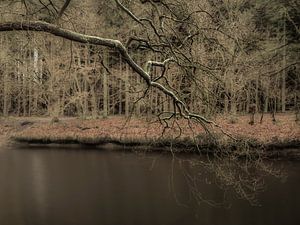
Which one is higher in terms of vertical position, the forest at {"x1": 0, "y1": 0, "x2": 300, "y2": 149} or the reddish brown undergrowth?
the forest at {"x1": 0, "y1": 0, "x2": 300, "y2": 149}

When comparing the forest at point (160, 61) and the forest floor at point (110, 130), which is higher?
the forest at point (160, 61)

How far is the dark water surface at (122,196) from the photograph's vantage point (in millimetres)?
12008

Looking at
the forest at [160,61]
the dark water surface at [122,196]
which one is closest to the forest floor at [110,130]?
the forest at [160,61]

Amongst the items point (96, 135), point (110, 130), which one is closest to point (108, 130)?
point (110, 130)

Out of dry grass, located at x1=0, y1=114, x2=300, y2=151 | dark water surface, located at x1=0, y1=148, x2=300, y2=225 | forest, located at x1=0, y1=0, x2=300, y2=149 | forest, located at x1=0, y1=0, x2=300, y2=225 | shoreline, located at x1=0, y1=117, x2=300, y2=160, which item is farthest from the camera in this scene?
dry grass, located at x1=0, y1=114, x2=300, y2=151

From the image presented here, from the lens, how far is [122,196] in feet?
48.1

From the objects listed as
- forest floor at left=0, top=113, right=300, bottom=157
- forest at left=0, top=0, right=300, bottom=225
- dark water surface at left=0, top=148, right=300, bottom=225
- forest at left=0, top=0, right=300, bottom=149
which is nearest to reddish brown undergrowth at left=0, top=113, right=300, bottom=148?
forest floor at left=0, top=113, right=300, bottom=157

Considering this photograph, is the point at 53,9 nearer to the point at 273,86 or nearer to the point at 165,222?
the point at 165,222

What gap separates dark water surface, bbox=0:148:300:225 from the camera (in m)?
12.0

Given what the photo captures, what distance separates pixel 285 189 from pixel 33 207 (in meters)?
7.59

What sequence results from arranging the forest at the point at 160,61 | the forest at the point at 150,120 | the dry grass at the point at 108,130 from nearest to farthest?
the forest at the point at 160,61 < the forest at the point at 150,120 < the dry grass at the point at 108,130

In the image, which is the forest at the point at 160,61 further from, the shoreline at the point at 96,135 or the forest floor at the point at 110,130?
the shoreline at the point at 96,135

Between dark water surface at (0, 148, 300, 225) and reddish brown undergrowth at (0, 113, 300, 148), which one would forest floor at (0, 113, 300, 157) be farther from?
dark water surface at (0, 148, 300, 225)

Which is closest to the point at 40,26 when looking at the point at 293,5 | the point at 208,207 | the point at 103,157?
the point at 208,207
